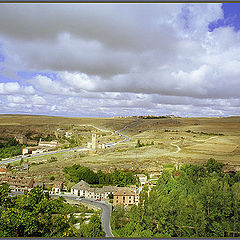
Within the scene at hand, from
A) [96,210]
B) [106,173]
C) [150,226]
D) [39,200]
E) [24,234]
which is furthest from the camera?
[106,173]

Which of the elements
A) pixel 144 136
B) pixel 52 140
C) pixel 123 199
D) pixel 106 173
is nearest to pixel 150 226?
pixel 123 199

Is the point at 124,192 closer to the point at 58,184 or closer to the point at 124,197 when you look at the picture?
the point at 124,197

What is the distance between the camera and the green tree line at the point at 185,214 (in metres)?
3.00

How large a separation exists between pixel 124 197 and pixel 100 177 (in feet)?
1.92

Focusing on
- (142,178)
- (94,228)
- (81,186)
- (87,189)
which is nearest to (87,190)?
(87,189)

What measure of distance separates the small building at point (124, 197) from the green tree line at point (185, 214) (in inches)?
4.9

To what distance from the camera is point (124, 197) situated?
11.4 feet

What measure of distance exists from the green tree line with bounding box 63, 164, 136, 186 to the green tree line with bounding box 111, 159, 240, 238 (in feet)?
1.69

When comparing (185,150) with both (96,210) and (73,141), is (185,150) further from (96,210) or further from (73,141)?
(73,141)

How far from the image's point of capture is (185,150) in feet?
14.2

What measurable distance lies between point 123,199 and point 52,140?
2.17 m

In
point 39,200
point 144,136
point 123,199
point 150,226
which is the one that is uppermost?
point 144,136

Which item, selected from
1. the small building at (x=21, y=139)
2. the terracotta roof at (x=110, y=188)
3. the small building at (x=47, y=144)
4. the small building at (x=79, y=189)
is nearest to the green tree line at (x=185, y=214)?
the terracotta roof at (x=110, y=188)

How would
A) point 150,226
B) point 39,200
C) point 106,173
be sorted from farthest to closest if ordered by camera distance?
point 106,173 < point 150,226 < point 39,200
